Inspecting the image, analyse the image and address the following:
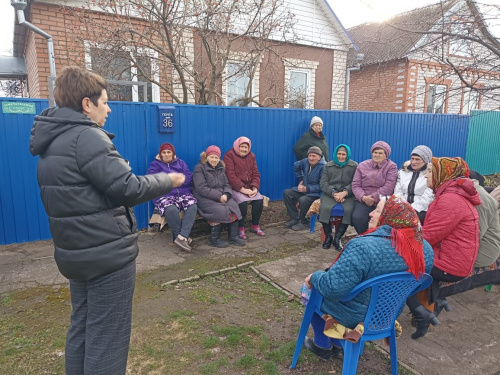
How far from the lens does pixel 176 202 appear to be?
5.29 meters

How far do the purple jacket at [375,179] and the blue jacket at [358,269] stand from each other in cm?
301

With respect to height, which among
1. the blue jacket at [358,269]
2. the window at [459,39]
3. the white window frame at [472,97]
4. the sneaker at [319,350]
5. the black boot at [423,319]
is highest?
the window at [459,39]

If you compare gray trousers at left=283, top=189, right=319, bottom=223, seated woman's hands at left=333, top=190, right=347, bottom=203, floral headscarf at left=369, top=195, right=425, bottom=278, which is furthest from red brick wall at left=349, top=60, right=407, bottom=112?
floral headscarf at left=369, top=195, right=425, bottom=278

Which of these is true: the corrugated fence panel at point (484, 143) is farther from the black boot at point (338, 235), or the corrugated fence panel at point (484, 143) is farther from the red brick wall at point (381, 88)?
the black boot at point (338, 235)

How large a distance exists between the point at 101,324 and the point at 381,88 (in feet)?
49.6

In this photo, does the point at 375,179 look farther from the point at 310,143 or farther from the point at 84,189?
the point at 84,189

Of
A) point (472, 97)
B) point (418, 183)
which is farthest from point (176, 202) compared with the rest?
point (472, 97)

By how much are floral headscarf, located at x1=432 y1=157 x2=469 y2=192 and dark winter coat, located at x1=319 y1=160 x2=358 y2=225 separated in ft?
6.82

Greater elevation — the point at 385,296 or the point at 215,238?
the point at 385,296

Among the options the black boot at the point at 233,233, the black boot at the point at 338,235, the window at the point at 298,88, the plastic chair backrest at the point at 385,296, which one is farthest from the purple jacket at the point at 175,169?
the window at the point at 298,88

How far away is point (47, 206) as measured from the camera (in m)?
1.95

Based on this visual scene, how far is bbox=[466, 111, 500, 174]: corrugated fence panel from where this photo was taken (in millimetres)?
11164

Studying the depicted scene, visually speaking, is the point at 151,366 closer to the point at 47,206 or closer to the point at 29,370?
the point at 29,370

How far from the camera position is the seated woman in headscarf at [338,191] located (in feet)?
17.7
